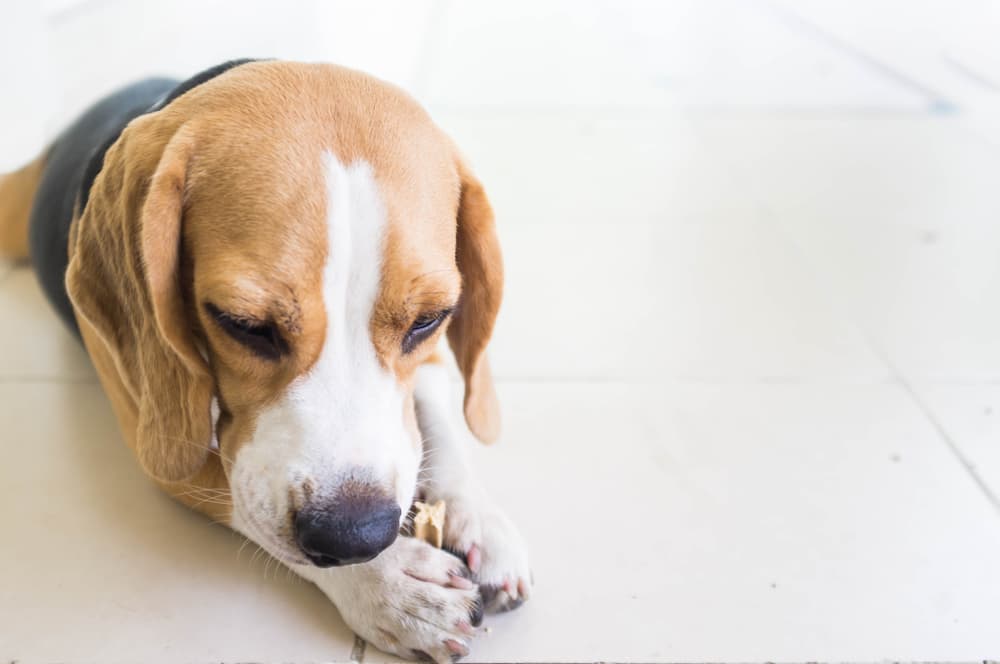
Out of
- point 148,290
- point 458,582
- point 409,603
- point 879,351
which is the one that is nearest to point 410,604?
point 409,603

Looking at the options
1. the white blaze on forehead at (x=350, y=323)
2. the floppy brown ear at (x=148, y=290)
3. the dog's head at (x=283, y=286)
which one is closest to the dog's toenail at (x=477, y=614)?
the dog's head at (x=283, y=286)

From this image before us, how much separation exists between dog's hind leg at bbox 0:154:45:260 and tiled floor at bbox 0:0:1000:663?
0.10 metres

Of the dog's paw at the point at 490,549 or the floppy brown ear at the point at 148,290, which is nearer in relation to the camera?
the floppy brown ear at the point at 148,290

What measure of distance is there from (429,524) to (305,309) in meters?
0.56

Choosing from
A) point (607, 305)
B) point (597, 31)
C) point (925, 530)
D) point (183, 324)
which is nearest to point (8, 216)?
point (183, 324)

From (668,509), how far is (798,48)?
172 inches

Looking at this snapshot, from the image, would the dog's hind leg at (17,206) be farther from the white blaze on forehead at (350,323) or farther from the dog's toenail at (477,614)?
the dog's toenail at (477,614)

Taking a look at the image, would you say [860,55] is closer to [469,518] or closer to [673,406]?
[673,406]

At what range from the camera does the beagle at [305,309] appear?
159 centimetres

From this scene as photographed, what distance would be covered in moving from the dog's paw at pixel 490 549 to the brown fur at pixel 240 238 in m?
0.22

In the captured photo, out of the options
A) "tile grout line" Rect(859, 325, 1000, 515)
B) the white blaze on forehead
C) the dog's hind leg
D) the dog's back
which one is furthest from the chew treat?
the dog's hind leg

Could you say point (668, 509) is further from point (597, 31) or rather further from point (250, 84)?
point (597, 31)

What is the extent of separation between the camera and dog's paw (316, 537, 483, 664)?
175cm

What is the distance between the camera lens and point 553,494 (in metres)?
2.26
